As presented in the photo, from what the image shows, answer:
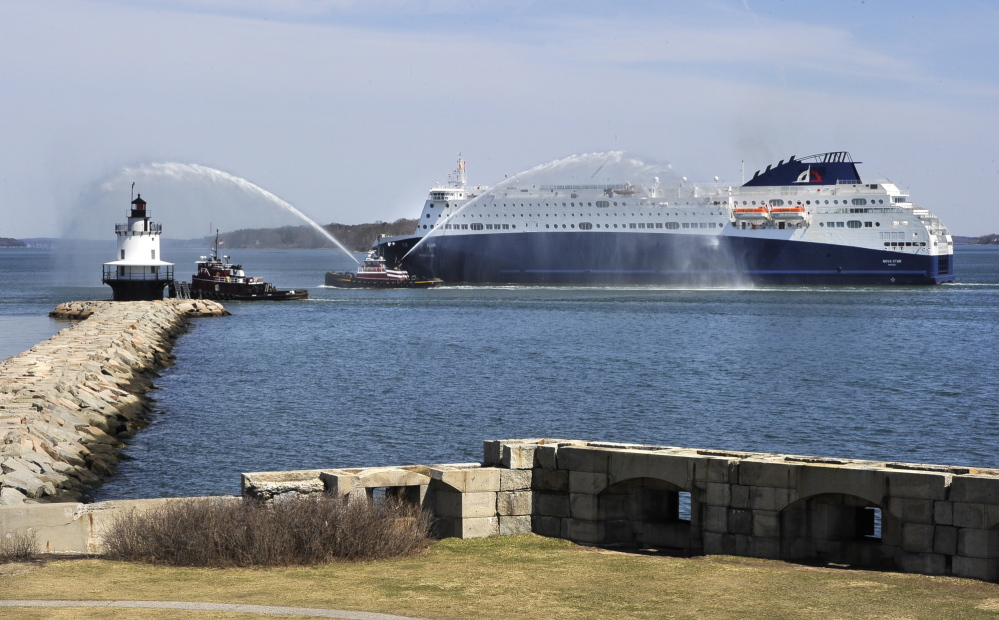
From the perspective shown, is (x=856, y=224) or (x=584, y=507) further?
(x=856, y=224)

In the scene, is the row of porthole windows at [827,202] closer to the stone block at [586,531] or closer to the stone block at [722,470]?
the stone block at [586,531]

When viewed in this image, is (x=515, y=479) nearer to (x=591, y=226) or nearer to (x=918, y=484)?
(x=918, y=484)

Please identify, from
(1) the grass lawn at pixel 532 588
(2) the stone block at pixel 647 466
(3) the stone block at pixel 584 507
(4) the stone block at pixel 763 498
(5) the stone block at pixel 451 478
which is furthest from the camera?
(3) the stone block at pixel 584 507

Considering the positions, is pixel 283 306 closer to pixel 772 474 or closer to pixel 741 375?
pixel 741 375

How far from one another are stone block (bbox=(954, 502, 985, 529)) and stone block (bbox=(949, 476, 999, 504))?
0.14 feet

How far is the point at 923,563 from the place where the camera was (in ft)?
32.5

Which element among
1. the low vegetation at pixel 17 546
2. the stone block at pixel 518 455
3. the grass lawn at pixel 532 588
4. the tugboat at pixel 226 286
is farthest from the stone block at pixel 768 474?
the tugboat at pixel 226 286

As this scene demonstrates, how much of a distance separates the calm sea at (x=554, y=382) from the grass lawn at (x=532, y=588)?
8.60 metres

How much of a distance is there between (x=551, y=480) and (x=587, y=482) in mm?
411

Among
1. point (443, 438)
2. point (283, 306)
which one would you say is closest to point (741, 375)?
point (443, 438)

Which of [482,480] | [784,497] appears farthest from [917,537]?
[482,480]

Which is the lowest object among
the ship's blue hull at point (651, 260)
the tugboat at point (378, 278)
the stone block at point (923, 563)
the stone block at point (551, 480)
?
the stone block at point (923, 563)

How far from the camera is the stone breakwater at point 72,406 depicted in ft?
54.7

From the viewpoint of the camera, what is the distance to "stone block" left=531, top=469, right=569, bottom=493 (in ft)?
38.1
